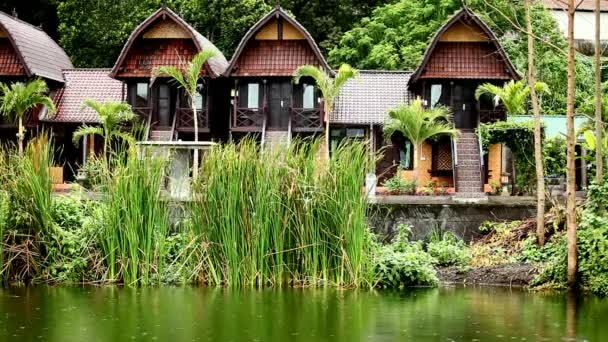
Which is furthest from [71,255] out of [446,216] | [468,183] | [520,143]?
[468,183]

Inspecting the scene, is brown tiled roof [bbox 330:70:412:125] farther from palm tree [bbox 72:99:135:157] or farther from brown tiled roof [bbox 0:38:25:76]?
brown tiled roof [bbox 0:38:25:76]

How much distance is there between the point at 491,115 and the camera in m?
28.5

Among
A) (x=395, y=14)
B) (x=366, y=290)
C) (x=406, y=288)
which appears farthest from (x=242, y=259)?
Answer: (x=395, y=14)

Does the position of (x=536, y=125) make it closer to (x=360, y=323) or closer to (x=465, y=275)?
(x=465, y=275)

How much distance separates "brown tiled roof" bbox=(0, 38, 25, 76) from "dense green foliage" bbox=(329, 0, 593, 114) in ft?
34.3

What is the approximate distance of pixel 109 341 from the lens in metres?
9.41

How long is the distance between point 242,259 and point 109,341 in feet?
14.4

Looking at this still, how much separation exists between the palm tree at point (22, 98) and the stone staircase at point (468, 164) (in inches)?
464

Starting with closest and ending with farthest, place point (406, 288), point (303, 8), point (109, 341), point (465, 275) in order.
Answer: point (109, 341) < point (406, 288) < point (465, 275) < point (303, 8)

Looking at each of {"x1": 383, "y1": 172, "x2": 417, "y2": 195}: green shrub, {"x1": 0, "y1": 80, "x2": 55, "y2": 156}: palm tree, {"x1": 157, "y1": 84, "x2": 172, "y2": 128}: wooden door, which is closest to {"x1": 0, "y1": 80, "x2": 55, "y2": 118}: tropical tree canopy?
{"x1": 0, "y1": 80, "x2": 55, "y2": 156}: palm tree

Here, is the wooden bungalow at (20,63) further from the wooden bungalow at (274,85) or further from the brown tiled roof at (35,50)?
the wooden bungalow at (274,85)

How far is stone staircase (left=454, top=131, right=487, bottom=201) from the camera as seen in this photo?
2580cm

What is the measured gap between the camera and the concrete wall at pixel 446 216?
18.9 meters

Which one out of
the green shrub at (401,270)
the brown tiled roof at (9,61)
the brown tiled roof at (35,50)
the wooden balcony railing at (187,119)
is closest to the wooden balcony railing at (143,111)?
the wooden balcony railing at (187,119)
